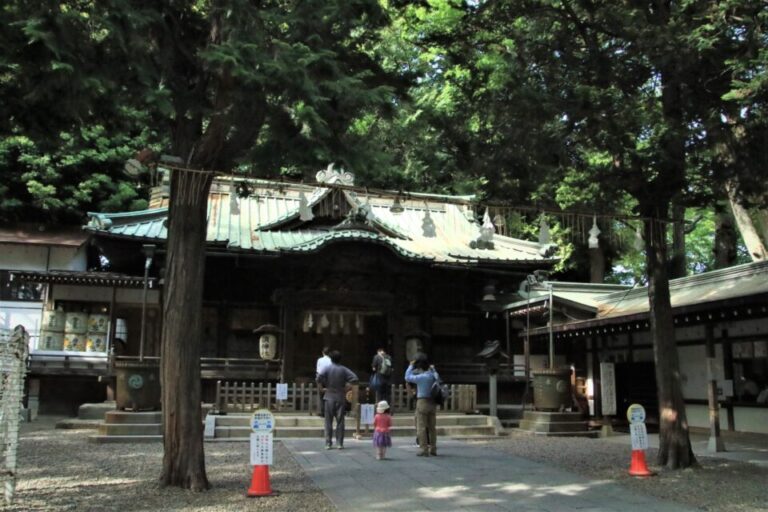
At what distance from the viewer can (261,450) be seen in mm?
7684

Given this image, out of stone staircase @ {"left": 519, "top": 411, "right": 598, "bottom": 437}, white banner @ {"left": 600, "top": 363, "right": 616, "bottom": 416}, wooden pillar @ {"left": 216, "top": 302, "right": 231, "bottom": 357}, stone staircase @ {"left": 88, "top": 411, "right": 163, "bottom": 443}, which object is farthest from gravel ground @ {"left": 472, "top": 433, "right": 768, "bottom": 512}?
wooden pillar @ {"left": 216, "top": 302, "right": 231, "bottom": 357}

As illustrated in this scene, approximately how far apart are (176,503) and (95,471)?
10.2ft

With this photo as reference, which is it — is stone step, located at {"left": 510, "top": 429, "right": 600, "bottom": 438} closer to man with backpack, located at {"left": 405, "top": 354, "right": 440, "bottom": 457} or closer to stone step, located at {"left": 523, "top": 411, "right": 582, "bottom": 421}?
stone step, located at {"left": 523, "top": 411, "right": 582, "bottom": 421}

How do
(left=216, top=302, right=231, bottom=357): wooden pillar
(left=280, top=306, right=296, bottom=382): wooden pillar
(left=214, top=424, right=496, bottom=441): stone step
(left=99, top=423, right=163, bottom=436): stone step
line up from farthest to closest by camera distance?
(left=216, top=302, right=231, bottom=357): wooden pillar, (left=280, top=306, right=296, bottom=382): wooden pillar, (left=214, top=424, right=496, bottom=441): stone step, (left=99, top=423, right=163, bottom=436): stone step

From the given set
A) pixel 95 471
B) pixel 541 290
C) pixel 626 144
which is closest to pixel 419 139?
pixel 626 144

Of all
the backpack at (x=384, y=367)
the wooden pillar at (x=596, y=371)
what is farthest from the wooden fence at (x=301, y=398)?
the wooden pillar at (x=596, y=371)

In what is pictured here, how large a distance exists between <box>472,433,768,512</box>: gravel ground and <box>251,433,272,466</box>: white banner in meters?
4.88

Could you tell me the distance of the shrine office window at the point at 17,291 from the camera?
24.1m

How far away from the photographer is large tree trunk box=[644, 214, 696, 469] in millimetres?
9898

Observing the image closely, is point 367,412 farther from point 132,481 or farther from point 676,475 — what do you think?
point 676,475

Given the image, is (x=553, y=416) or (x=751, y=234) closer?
(x=553, y=416)

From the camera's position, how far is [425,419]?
1109 centimetres

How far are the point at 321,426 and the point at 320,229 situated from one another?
7364 mm

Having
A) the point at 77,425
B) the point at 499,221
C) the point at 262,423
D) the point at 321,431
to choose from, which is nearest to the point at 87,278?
the point at 77,425
